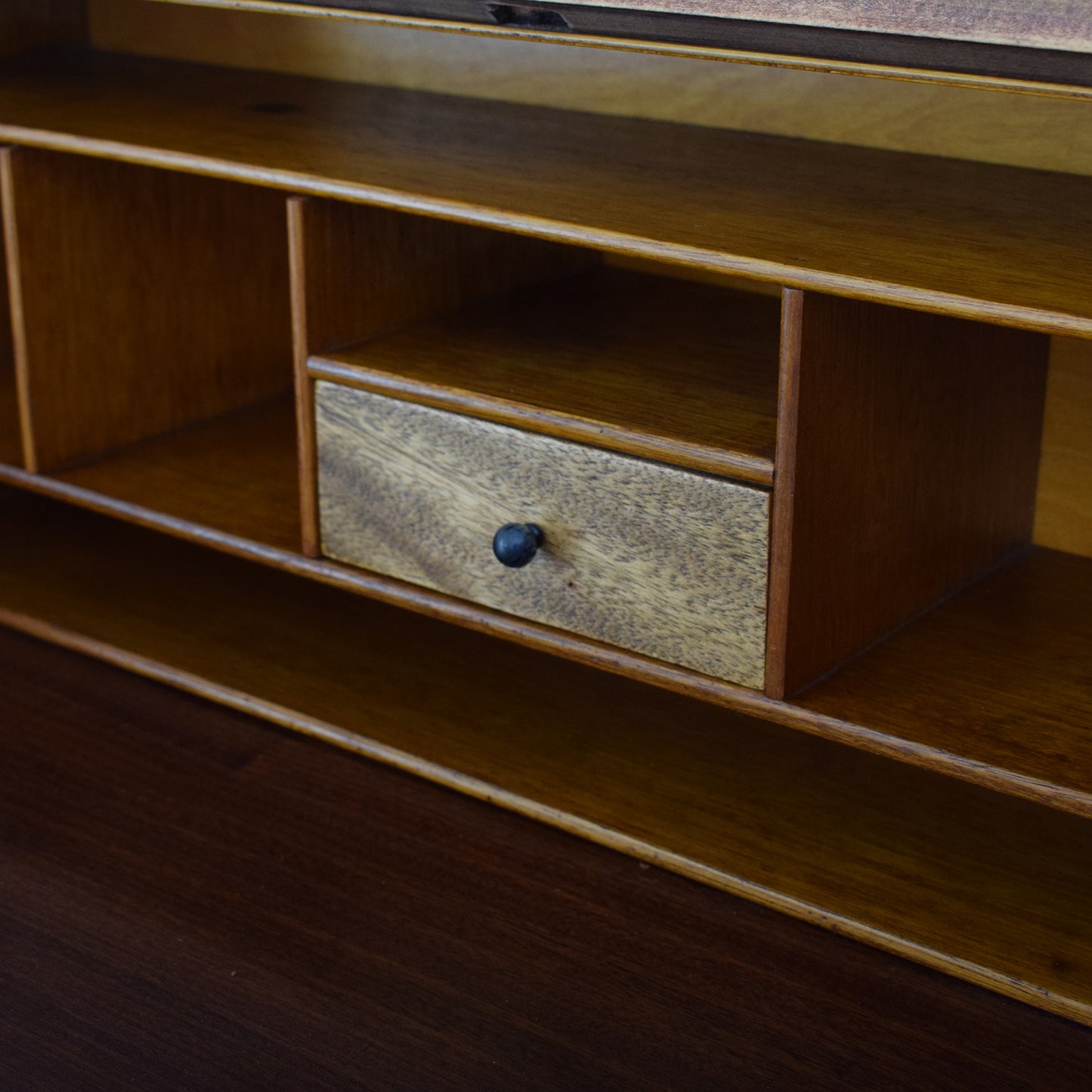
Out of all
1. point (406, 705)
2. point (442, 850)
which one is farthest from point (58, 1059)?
point (406, 705)

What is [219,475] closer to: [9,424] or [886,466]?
[9,424]

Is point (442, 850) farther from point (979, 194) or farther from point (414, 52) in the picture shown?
point (414, 52)

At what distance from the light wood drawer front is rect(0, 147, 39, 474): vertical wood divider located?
0.33 m

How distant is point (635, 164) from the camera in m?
1.21

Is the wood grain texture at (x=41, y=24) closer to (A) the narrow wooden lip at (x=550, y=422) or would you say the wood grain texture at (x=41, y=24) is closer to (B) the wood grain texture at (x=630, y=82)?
(B) the wood grain texture at (x=630, y=82)

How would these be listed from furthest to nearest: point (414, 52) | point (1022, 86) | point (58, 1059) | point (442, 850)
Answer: point (414, 52), point (442, 850), point (58, 1059), point (1022, 86)

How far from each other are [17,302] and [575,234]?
1.95 ft

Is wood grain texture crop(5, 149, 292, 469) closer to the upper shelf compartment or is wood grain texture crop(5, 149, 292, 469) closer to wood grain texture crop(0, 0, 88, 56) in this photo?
the upper shelf compartment

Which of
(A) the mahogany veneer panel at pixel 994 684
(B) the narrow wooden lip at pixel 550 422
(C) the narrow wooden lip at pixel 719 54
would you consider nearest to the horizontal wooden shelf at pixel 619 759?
(A) the mahogany veneer panel at pixel 994 684

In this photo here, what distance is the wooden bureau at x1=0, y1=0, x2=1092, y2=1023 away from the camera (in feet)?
3.39

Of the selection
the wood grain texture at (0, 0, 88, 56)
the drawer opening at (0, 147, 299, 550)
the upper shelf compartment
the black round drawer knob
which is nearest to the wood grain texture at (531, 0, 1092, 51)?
the upper shelf compartment

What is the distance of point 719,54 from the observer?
96 cm

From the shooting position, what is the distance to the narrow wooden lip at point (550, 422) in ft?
3.36

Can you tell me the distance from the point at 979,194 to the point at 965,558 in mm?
283
